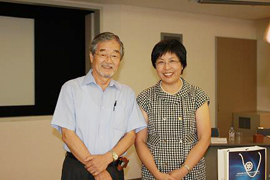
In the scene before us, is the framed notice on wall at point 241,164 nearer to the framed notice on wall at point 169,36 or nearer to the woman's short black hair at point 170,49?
the woman's short black hair at point 170,49

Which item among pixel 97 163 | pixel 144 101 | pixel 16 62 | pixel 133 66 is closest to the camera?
pixel 97 163

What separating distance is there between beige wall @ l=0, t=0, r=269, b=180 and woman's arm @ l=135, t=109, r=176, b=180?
9.05ft

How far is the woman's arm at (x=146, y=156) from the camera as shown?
219cm

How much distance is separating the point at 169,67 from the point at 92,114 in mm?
589

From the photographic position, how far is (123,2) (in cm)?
501

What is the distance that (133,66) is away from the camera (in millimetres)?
5320

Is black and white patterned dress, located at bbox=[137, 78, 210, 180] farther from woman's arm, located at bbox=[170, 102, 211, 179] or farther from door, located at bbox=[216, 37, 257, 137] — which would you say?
door, located at bbox=[216, 37, 257, 137]

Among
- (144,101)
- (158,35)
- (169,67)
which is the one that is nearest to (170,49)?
(169,67)

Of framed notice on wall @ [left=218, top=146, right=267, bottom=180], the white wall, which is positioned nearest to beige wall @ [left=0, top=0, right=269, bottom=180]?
the white wall

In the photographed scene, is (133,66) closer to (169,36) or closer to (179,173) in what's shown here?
(169,36)

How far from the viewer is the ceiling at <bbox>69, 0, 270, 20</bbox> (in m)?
5.01

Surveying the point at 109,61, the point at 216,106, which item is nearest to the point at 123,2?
the point at 216,106

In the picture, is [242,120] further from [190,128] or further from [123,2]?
[190,128]

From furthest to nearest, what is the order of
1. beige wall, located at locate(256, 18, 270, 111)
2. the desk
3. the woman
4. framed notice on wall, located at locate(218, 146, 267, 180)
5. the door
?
beige wall, located at locate(256, 18, 270, 111) → the door → the desk → the woman → framed notice on wall, located at locate(218, 146, 267, 180)
